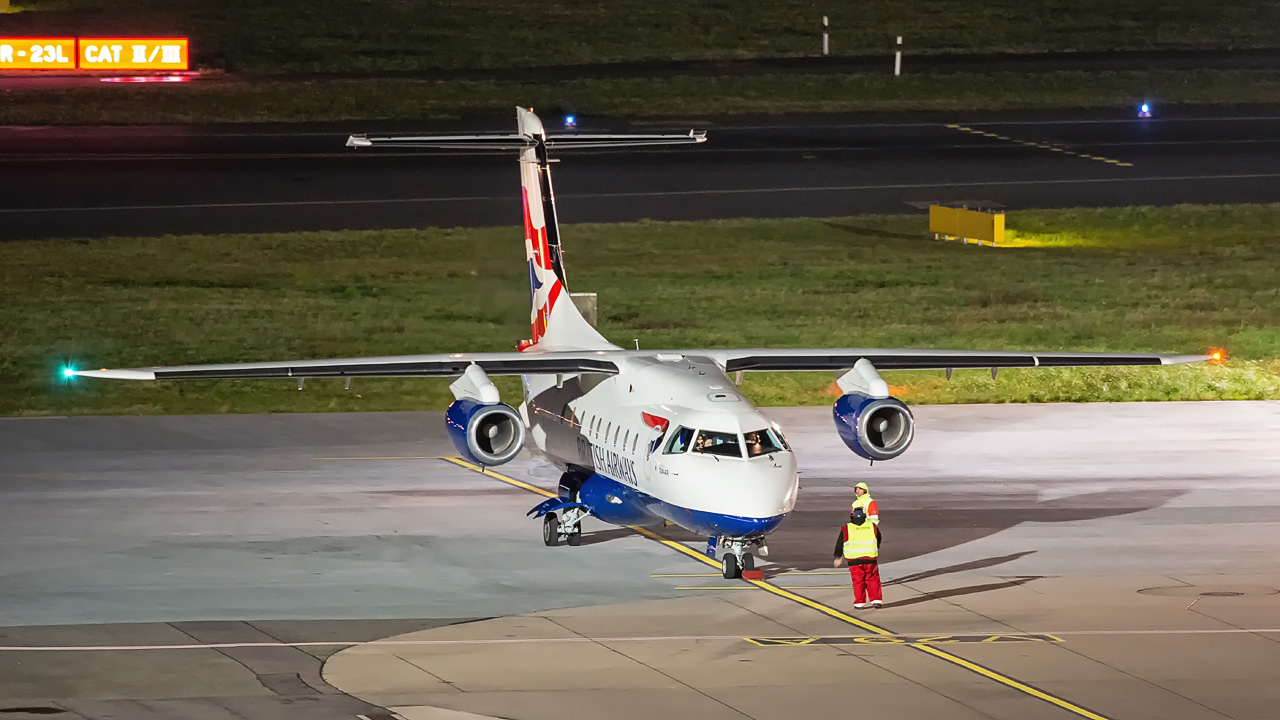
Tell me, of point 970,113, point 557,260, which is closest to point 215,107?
point 970,113

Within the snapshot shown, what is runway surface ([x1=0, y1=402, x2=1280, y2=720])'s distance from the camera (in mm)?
22875

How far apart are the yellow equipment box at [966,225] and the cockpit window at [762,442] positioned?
3115 centimetres

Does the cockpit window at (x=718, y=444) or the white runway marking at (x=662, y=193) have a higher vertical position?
the white runway marking at (x=662, y=193)

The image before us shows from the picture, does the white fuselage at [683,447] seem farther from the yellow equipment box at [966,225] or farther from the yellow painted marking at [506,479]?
the yellow equipment box at [966,225]

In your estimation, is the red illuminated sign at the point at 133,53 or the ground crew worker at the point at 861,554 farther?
→ the red illuminated sign at the point at 133,53

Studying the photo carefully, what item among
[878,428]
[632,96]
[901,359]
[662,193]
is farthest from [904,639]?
[632,96]

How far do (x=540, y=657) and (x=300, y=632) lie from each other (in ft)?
11.1

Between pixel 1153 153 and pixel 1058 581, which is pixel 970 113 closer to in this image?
pixel 1153 153

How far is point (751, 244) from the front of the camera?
57.5m


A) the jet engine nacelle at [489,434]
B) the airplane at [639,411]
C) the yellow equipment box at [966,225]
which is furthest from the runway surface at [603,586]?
the yellow equipment box at [966,225]

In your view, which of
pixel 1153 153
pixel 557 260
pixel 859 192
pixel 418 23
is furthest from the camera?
pixel 418 23

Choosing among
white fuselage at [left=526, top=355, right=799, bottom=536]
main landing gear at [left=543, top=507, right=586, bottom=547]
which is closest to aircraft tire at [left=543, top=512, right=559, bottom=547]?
main landing gear at [left=543, top=507, right=586, bottom=547]

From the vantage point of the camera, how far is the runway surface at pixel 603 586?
2288 centimetres

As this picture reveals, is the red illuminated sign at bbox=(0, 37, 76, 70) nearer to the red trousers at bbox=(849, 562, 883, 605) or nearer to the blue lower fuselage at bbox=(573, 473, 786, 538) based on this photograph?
the blue lower fuselage at bbox=(573, 473, 786, 538)
